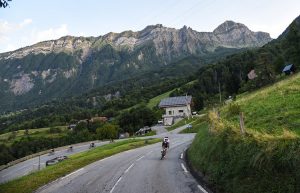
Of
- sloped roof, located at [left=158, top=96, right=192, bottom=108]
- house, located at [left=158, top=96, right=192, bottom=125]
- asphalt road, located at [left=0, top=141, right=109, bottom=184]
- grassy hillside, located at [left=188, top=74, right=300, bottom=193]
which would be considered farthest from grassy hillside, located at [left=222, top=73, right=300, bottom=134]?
sloped roof, located at [left=158, top=96, right=192, bottom=108]

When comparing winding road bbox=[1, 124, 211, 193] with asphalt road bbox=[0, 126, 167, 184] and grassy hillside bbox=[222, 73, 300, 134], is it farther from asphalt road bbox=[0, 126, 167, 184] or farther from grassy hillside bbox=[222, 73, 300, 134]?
asphalt road bbox=[0, 126, 167, 184]

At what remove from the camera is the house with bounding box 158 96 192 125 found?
465ft

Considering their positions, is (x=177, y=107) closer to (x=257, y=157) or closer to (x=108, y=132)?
(x=108, y=132)

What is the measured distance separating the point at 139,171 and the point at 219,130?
698cm

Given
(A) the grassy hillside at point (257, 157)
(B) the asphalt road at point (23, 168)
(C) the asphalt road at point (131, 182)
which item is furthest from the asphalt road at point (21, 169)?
(A) the grassy hillside at point (257, 157)

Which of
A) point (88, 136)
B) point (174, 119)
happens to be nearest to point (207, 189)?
point (174, 119)

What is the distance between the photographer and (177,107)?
145m

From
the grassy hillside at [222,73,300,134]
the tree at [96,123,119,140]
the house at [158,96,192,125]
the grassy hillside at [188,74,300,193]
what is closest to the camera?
the grassy hillside at [188,74,300,193]

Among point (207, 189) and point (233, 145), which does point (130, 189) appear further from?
point (233, 145)

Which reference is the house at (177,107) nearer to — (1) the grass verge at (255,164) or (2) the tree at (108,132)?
(2) the tree at (108,132)

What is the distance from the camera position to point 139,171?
26953 millimetres

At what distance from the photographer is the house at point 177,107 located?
141587 mm

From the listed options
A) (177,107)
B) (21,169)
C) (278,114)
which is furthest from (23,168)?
(278,114)

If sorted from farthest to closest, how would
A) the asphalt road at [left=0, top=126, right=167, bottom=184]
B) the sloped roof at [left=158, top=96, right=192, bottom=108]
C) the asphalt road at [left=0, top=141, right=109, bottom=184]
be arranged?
the sloped roof at [left=158, top=96, right=192, bottom=108] < the asphalt road at [left=0, top=126, right=167, bottom=184] < the asphalt road at [left=0, top=141, right=109, bottom=184]
